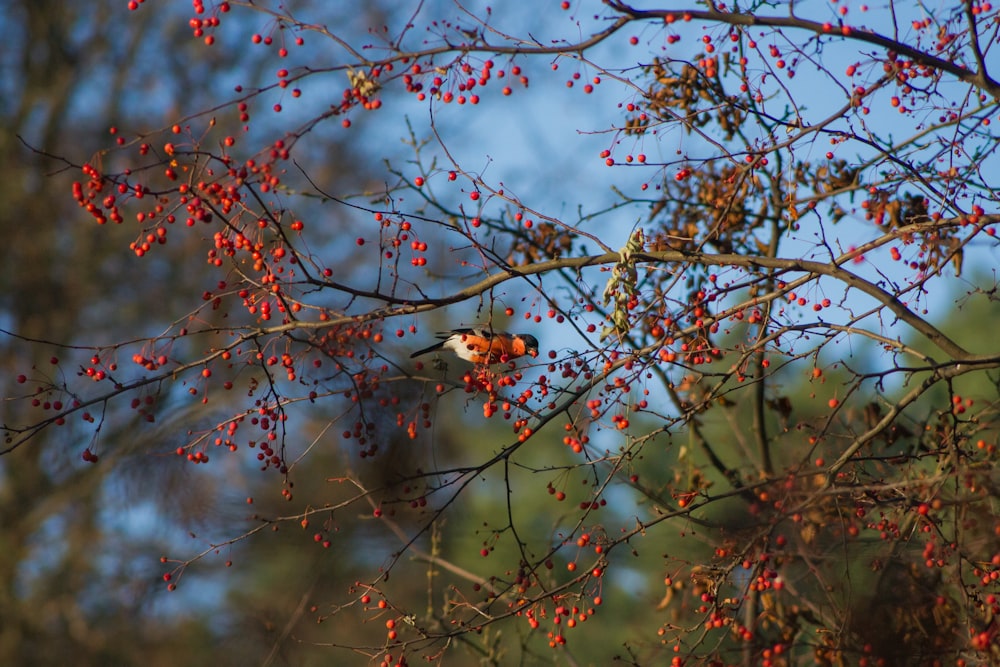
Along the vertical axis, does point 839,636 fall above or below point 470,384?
below

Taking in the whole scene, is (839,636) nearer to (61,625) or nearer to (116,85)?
(61,625)

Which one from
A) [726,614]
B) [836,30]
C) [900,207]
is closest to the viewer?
[836,30]

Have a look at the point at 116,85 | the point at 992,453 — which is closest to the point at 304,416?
the point at 992,453

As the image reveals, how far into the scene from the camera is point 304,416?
868 centimetres

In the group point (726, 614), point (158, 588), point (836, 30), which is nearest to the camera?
point (836, 30)

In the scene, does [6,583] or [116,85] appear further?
[116,85]

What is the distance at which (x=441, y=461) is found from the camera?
38.2 feet

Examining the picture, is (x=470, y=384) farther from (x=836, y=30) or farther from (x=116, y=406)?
(x=116, y=406)

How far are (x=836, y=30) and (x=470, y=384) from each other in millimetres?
1687

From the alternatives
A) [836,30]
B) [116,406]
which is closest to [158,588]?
[116,406]

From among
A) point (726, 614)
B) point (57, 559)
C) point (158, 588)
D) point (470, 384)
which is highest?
point (57, 559)

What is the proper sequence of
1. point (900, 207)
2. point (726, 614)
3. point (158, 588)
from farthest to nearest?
point (158, 588), point (900, 207), point (726, 614)

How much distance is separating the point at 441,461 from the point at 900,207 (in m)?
8.24

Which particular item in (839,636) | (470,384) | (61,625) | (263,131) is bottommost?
(839,636)
